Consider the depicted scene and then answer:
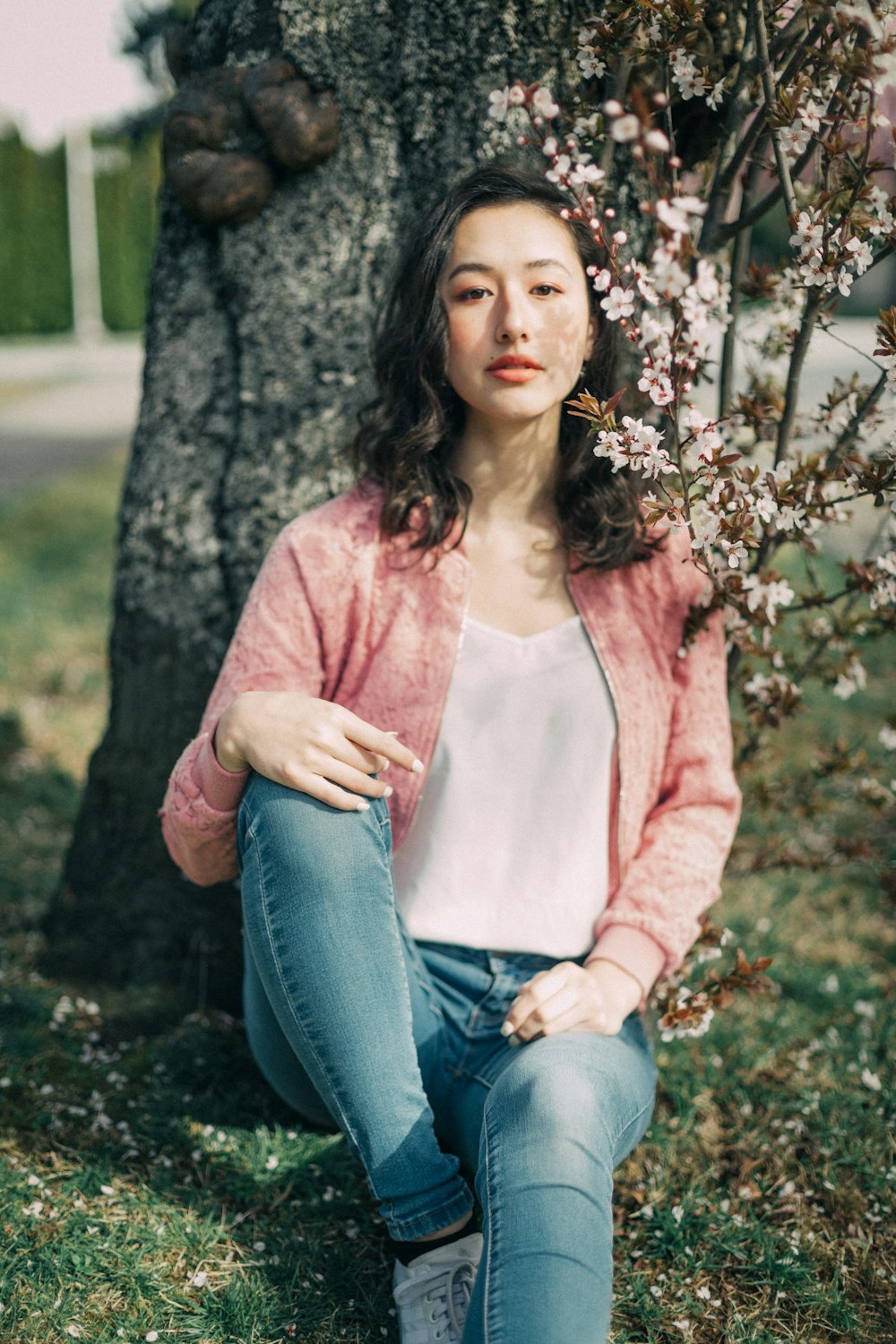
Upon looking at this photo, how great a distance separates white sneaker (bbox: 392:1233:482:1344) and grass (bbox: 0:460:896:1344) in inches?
4.7

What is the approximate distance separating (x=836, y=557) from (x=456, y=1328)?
4.60 metres

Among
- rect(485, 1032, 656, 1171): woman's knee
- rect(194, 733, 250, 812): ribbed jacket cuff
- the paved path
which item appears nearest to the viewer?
rect(485, 1032, 656, 1171): woman's knee

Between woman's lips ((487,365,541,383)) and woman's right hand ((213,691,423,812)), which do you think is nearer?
woman's right hand ((213,691,423,812))

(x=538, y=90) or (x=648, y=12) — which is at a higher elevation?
(x=648, y=12)

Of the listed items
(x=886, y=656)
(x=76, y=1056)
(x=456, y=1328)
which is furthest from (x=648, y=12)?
(x=886, y=656)

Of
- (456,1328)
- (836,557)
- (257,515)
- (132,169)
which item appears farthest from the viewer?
(132,169)

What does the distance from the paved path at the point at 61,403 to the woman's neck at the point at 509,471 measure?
406 centimetres

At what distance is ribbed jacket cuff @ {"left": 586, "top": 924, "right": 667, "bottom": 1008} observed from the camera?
1.74 meters

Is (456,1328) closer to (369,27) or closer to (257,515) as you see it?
(257,515)

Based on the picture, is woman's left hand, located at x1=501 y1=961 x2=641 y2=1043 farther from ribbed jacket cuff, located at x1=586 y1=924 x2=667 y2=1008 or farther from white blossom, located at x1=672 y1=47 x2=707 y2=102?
white blossom, located at x1=672 y1=47 x2=707 y2=102

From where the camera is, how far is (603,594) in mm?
1900

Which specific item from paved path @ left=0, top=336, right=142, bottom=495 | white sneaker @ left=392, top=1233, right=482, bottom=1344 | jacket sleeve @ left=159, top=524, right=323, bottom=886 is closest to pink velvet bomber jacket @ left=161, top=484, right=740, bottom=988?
jacket sleeve @ left=159, top=524, right=323, bottom=886

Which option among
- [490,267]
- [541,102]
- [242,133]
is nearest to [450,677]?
[490,267]

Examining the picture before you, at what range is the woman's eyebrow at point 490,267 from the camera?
175 centimetres
